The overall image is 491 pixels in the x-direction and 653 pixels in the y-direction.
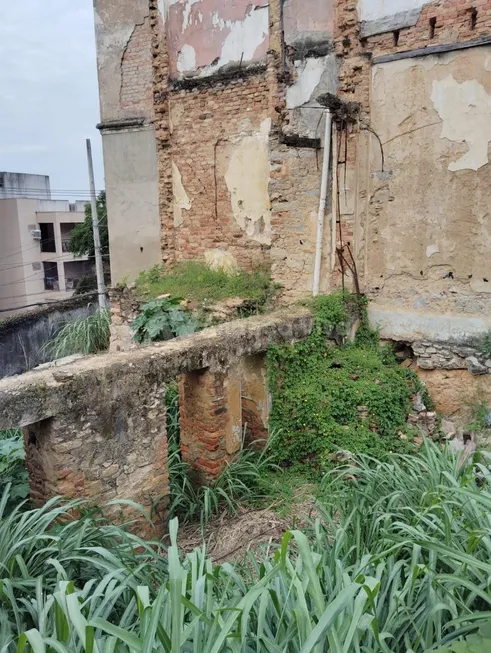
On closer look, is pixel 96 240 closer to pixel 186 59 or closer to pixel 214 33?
pixel 186 59

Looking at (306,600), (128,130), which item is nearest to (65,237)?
(128,130)

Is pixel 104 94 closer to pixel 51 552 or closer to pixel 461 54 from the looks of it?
pixel 461 54

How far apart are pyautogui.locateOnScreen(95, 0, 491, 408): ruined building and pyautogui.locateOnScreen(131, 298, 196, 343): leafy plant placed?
4.80 feet

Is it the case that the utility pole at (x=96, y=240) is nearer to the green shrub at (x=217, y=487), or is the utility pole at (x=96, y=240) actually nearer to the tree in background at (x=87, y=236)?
the tree in background at (x=87, y=236)

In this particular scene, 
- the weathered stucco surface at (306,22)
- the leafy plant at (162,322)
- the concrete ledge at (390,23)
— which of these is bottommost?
the leafy plant at (162,322)

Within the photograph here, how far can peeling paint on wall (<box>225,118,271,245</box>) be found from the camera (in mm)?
8289

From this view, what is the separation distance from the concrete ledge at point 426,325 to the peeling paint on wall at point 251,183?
8.80 ft

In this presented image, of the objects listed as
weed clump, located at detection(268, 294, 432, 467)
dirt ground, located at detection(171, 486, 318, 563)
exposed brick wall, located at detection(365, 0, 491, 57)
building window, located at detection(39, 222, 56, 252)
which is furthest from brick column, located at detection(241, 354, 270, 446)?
building window, located at detection(39, 222, 56, 252)

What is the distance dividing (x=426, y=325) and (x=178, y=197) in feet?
16.4

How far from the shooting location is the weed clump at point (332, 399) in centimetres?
506

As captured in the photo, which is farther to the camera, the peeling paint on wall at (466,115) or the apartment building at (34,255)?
the apartment building at (34,255)

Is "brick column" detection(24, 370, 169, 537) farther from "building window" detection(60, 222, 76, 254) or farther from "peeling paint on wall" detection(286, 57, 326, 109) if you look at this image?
"building window" detection(60, 222, 76, 254)

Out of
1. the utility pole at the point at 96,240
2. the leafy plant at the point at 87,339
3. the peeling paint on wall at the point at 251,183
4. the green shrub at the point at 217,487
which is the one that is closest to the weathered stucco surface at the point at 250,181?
the peeling paint on wall at the point at 251,183

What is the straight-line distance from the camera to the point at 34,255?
24891 millimetres
